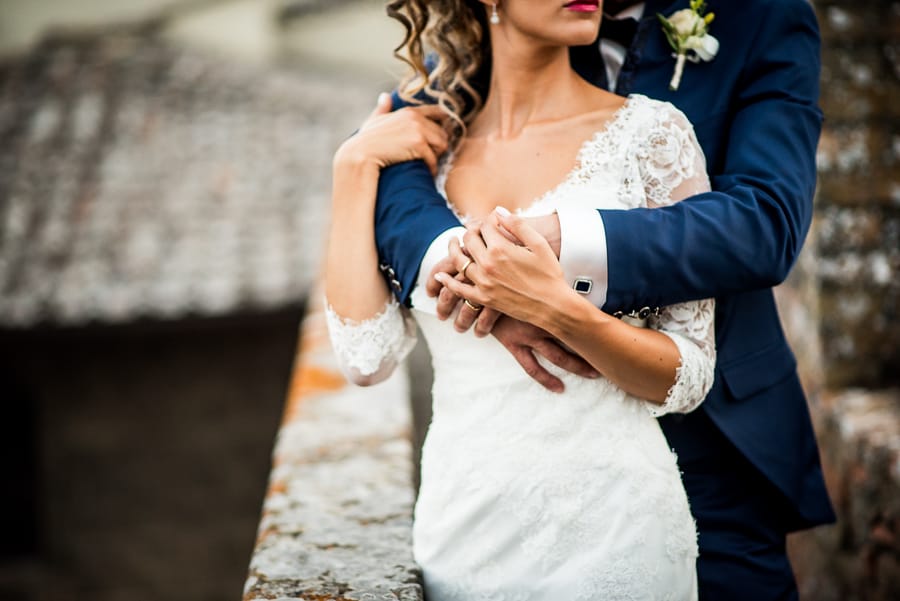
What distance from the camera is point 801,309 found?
3.00 meters

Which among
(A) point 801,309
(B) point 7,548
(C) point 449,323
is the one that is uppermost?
(C) point 449,323

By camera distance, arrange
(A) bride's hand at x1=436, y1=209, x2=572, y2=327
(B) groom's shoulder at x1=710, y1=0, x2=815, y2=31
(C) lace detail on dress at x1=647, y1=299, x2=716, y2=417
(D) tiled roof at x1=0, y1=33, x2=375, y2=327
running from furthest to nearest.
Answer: (D) tiled roof at x1=0, y1=33, x2=375, y2=327 < (B) groom's shoulder at x1=710, y1=0, x2=815, y2=31 < (C) lace detail on dress at x1=647, y1=299, x2=716, y2=417 < (A) bride's hand at x1=436, y1=209, x2=572, y2=327

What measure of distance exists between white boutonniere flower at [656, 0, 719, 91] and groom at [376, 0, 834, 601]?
0.03 metres

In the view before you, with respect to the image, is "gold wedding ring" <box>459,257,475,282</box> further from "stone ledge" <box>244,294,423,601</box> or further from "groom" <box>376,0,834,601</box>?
"stone ledge" <box>244,294,423,601</box>

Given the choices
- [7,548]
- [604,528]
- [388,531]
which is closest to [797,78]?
[604,528]

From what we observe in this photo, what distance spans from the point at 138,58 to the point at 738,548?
10.2 meters

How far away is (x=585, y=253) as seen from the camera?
1.59 m

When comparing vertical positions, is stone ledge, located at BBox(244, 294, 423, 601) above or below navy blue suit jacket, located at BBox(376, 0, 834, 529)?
below

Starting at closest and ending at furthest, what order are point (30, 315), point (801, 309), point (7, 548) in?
point (801, 309) < point (30, 315) < point (7, 548)

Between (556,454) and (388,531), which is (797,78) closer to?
(556,454)

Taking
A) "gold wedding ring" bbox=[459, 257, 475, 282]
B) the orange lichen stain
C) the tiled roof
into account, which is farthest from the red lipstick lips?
the tiled roof

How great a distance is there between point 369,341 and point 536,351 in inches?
15.0

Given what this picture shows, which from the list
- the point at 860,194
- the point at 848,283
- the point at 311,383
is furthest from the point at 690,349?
the point at 311,383

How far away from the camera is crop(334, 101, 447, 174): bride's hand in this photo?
6.20 ft
